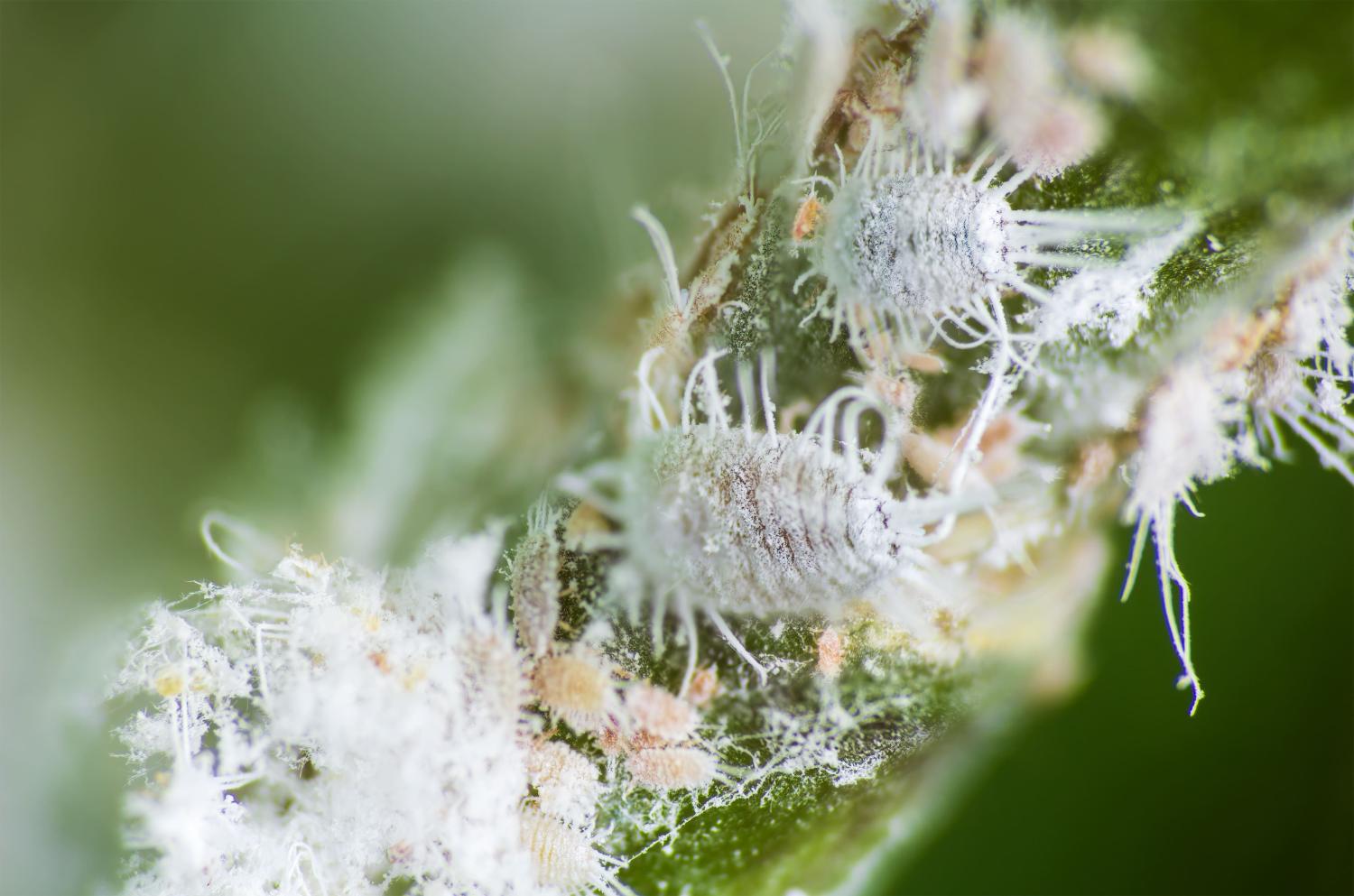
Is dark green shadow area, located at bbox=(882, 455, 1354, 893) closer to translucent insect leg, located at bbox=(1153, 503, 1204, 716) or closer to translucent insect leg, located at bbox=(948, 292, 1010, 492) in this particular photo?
translucent insect leg, located at bbox=(1153, 503, 1204, 716)

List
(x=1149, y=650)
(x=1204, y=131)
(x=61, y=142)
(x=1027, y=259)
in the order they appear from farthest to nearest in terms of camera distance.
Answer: (x=1149, y=650), (x=61, y=142), (x=1027, y=259), (x=1204, y=131)

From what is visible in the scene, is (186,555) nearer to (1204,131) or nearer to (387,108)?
(387,108)

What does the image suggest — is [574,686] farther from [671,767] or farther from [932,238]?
[932,238]

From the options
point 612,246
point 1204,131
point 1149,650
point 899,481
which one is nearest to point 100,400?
point 612,246

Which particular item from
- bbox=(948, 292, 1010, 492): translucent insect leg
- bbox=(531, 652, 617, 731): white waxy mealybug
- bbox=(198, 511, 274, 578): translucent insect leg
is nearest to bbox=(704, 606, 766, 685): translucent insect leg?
bbox=(531, 652, 617, 731): white waxy mealybug

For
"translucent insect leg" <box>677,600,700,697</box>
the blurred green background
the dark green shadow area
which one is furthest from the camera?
the dark green shadow area

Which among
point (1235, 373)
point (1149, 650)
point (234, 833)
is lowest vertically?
point (1149, 650)
